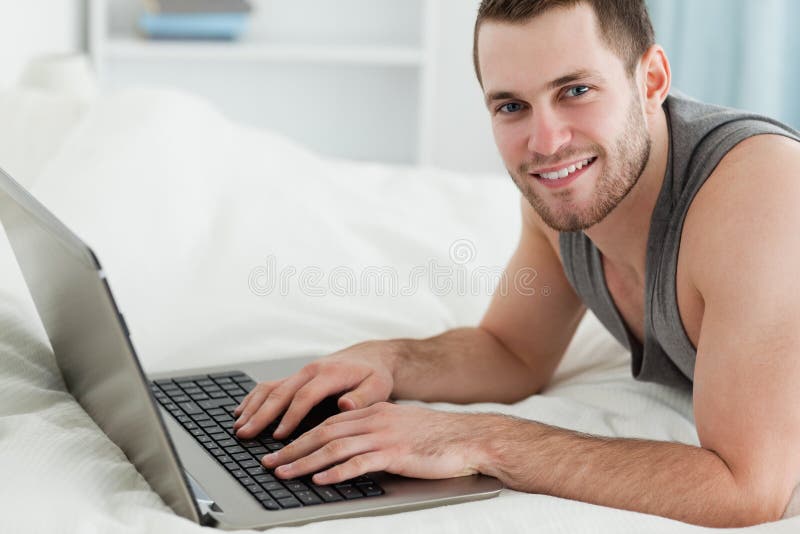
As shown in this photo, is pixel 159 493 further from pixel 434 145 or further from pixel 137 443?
pixel 434 145

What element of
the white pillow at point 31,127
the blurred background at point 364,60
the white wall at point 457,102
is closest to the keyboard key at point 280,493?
the white pillow at point 31,127

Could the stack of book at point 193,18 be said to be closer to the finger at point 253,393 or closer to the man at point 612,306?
the man at point 612,306

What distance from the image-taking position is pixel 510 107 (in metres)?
1.21

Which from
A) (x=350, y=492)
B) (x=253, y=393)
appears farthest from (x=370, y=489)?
(x=253, y=393)

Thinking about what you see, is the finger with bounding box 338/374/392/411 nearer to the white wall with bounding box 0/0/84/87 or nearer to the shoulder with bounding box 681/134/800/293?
the shoulder with bounding box 681/134/800/293

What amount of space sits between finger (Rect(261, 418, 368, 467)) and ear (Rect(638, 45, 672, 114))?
1.68 ft

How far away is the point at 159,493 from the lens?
0.93 metres

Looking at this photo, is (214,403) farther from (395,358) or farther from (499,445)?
(499,445)

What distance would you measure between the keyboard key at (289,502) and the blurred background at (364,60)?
7.73ft

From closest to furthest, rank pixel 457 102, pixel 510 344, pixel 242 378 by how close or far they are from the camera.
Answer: pixel 242 378 → pixel 510 344 → pixel 457 102

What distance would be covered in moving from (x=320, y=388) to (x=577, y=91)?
1.40 ft

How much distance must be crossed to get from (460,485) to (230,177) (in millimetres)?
988

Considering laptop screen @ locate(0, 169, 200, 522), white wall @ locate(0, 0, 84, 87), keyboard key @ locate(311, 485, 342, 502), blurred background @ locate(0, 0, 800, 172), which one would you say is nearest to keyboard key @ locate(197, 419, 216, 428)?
laptop screen @ locate(0, 169, 200, 522)

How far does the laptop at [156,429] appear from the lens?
850 mm
